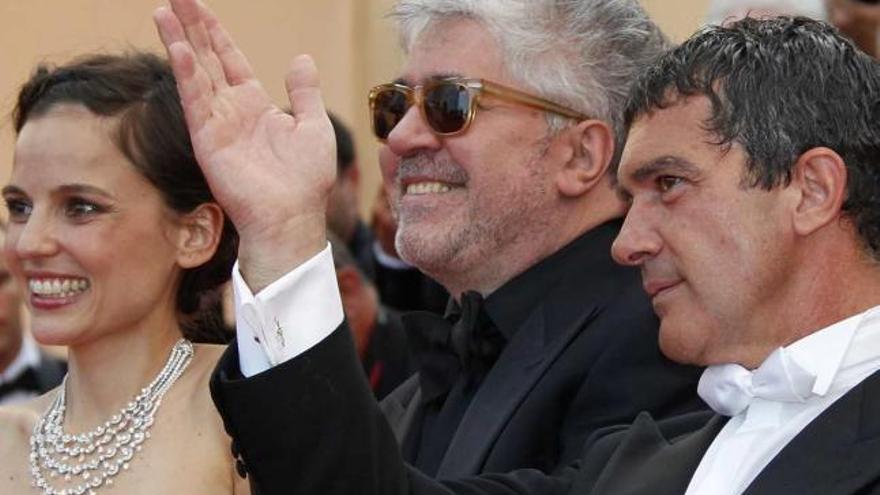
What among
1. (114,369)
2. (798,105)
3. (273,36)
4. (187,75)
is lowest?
(273,36)

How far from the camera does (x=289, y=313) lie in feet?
11.6

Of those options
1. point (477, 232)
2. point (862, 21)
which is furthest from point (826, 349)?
point (862, 21)

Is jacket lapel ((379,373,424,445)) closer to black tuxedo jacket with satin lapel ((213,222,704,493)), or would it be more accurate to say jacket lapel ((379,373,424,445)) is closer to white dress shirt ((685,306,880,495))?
black tuxedo jacket with satin lapel ((213,222,704,493))

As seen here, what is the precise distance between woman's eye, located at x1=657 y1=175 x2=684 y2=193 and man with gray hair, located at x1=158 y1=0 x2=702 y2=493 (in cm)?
60

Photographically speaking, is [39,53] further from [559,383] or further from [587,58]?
[559,383]

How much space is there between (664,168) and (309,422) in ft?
2.54

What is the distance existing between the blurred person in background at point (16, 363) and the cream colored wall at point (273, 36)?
0.78 metres

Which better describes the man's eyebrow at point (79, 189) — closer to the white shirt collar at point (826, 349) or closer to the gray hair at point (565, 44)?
the gray hair at point (565, 44)

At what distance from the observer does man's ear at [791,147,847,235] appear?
11.9 ft

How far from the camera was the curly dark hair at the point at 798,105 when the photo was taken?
12.0ft

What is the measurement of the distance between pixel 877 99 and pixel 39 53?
2.77m

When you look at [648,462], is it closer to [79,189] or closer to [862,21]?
[79,189]

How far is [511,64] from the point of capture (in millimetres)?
4746

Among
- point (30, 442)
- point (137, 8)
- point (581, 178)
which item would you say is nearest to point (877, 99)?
point (581, 178)
